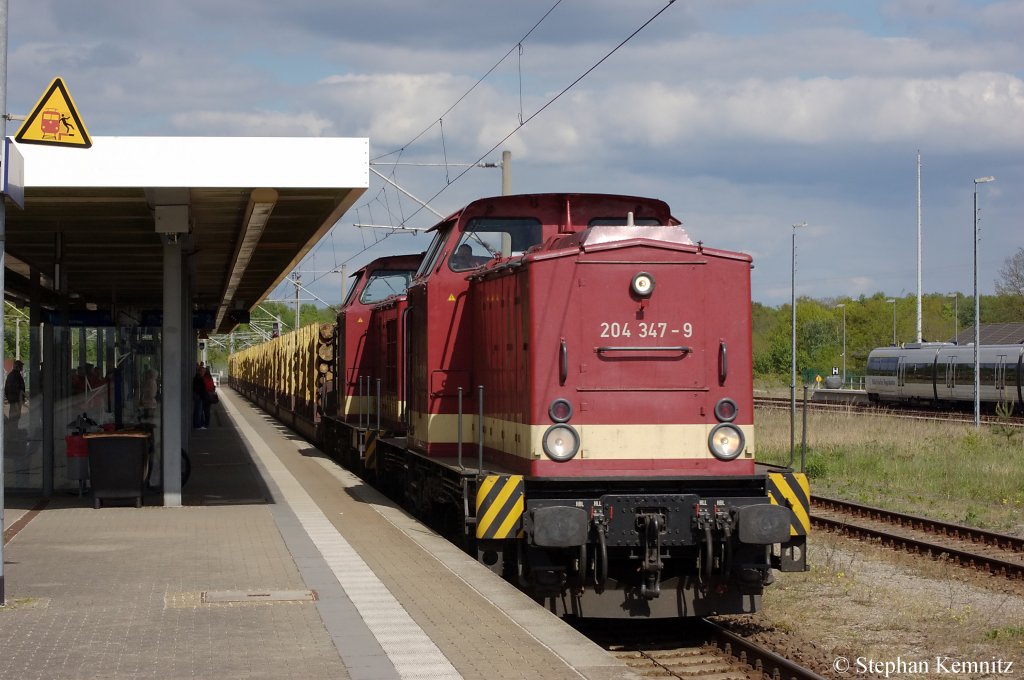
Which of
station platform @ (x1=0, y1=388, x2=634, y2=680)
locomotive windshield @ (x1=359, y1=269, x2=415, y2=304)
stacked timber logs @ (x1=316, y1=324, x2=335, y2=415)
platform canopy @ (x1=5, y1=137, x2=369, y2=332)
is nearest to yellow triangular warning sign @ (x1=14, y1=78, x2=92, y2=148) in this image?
platform canopy @ (x1=5, y1=137, x2=369, y2=332)

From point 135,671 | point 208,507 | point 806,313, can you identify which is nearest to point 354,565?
point 135,671

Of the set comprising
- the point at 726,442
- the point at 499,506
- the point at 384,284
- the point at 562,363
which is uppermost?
the point at 384,284

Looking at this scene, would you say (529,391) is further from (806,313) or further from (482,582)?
(806,313)

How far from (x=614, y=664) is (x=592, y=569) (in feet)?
7.01

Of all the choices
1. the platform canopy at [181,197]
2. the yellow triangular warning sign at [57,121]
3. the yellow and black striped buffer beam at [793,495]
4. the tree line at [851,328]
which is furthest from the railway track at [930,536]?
the tree line at [851,328]

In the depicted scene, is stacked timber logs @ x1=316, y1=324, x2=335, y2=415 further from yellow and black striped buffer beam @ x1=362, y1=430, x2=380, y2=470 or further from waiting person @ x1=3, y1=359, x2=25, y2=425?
yellow and black striped buffer beam @ x1=362, y1=430, x2=380, y2=470

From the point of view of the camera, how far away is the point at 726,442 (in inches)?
360

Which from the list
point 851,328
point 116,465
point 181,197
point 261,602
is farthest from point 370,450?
point 851,328

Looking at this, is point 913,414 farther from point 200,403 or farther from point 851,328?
point 851,328

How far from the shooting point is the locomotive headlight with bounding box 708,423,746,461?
29.9 feet

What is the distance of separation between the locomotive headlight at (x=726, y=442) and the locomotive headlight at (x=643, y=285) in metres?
1.22

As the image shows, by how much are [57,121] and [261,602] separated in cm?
398

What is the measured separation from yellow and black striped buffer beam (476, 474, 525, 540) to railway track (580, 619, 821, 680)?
132 cm

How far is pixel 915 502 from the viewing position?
59.9ft
